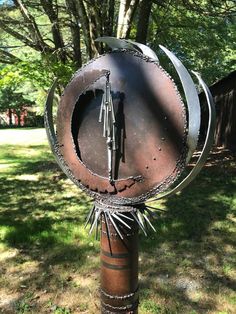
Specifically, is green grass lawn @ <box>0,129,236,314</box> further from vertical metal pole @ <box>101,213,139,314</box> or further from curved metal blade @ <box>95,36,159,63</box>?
curved metal blade @ <box>95,36,159,63</box>

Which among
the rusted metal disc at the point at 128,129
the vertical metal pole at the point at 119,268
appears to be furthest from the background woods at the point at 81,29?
the vertical metal pole at the point at 119,268

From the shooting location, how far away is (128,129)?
1.98 m

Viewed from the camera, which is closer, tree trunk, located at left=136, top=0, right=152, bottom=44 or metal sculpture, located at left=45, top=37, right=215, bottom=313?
metal sculpture, located at left=45, top=37, right=215, bottom=313

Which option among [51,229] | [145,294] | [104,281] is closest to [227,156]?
[51,229]

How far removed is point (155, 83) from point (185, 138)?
31 centimetres

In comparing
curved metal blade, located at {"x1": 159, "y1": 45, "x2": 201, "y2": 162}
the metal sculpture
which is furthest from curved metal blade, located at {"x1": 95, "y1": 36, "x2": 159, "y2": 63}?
curved metal blade, located at {"x1": 159, "y1": 45, "x2": 201, "y2": 162}

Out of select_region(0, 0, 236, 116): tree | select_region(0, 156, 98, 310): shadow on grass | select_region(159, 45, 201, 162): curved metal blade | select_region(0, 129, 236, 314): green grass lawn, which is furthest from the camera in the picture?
select_region(0, 0, 236, 116): tree

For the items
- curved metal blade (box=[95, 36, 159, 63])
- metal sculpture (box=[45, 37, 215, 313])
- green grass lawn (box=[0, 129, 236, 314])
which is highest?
curved metal blade (box=[95, 36, 159, 63])

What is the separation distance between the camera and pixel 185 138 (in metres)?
1.88

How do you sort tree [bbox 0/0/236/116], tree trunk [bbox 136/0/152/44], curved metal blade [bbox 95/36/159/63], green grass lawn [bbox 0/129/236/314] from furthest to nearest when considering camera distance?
tree trunk [bbox 136/0/152/44] < tree [bbox 0/0/236/116] < green grass lawn [bbox 0/129/236/314] < curved metal blade [bbox 95/36/159/63]

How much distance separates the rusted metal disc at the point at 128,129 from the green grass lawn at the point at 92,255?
230 cm

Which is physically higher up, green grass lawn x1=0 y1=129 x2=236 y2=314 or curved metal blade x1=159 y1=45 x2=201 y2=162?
curved metal blade x1=159 y1=45 x2=201 y2=162

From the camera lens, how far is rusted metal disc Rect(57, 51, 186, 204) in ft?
6.20

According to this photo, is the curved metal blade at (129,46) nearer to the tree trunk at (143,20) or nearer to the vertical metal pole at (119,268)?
the vertical metal pole at (119,268)
